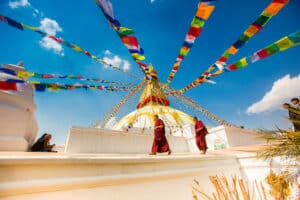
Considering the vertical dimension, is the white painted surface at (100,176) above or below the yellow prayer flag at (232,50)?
below

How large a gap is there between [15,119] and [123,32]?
4009 millimetres

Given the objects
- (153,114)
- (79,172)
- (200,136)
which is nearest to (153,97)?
(153,114)

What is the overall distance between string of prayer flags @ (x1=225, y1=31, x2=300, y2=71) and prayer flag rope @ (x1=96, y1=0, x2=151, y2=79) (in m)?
2.18

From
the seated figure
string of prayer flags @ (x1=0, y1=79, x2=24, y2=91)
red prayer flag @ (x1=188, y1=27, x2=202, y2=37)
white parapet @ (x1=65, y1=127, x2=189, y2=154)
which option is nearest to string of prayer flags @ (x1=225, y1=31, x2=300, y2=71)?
red prayer flag @ (x1=188, y1=27, x2=202, y2=37)

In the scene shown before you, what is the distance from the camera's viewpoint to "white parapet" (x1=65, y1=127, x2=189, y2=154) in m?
6.74

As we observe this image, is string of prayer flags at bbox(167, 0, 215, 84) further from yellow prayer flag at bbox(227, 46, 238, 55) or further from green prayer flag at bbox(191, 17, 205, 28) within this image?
yellow prayer flag at bbox(227, 46, 238, 55)

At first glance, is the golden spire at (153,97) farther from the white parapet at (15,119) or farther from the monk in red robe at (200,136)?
the white parapet at (15,119)

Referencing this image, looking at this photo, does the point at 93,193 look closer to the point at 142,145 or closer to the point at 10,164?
the point at 10,164

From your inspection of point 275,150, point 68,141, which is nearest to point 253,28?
point 275,150

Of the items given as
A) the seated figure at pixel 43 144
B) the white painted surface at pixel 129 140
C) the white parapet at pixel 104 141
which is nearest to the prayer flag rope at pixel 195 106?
the white painted surface at pixel 129 140

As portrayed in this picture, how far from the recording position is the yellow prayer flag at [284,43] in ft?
9.55

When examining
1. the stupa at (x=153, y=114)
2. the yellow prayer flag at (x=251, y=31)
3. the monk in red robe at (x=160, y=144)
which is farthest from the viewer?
the stupa at (x=153, y=114)

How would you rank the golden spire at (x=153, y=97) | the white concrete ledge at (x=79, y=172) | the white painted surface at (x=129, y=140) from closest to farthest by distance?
the white concrete ledge at (x=79, y=172), the white painted surface at (x=129, y=140), the golden spire at (x=153, y=97)

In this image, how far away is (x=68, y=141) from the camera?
21.5ft
